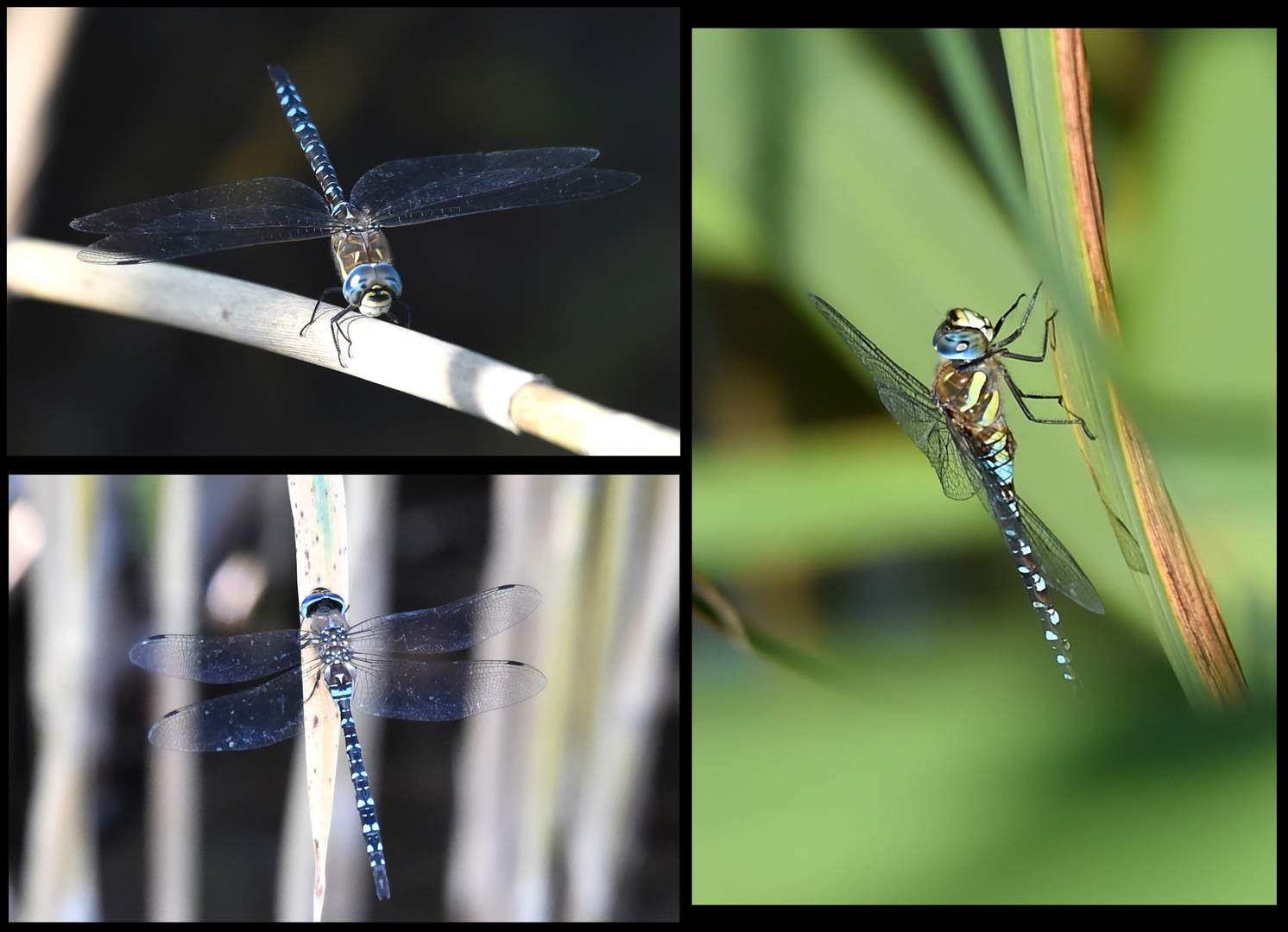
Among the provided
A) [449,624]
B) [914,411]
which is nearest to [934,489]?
[914,411]

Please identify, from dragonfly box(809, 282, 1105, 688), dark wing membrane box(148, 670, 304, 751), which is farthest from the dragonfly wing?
dark wing membrane box(148, 670, 304, 751)

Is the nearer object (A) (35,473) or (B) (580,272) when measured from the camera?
(A) (35,473)

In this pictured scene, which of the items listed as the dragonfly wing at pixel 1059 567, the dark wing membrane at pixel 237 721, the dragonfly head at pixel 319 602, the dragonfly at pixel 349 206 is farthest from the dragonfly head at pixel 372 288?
the dragonfly wing at pixel 1059 567

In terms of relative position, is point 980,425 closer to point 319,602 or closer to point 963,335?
point 963,335

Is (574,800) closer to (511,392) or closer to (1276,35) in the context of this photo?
(511,392)

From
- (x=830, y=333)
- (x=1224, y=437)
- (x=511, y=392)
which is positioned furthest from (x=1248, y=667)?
(x=511, y=392)

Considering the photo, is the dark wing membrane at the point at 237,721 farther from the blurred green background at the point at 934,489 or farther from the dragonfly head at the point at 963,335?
the dragonfly head at the point at 963,335

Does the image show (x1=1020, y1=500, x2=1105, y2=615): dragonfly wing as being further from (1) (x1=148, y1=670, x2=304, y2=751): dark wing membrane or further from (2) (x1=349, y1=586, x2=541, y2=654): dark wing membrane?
(1) (x1=148, y1=670, x2=304, y2=751): dark wing membrane
